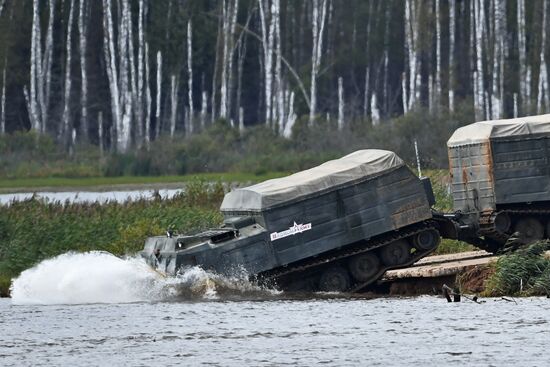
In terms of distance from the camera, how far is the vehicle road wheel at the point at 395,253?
3322cm

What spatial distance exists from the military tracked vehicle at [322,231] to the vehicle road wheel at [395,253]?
19mm

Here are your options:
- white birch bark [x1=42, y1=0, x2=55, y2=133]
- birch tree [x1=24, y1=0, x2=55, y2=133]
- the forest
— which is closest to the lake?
the forest

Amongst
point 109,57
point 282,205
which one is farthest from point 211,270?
point 109,57

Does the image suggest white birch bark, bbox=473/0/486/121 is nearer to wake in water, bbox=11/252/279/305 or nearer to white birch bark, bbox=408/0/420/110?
white birch bark, bbox=408/0/420/110

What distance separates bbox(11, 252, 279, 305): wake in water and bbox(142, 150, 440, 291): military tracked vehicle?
0.26 meters

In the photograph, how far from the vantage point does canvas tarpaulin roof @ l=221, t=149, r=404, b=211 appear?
31906mm

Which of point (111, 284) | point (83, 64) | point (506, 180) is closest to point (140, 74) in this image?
point (83, 64)

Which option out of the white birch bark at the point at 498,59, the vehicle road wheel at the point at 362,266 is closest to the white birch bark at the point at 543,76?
the white birch bark at the point at 498,59

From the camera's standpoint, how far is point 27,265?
117ft

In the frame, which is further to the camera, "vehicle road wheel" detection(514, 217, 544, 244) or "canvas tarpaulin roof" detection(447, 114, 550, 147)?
"vehicle road wheel" detection(514, 217, 544, 244)

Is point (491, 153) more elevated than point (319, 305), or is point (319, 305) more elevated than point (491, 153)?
point (491, 153)

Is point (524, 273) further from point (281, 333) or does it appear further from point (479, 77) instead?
point (479, 77)

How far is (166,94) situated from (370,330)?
58668 millimetres

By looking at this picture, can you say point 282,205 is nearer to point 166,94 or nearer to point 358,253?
point 358,253
